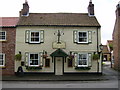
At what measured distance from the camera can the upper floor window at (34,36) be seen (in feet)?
71.0

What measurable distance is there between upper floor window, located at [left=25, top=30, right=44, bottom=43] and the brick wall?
153 cm

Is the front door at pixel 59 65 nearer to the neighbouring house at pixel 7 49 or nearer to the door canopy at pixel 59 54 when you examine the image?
the door canopy at pixel 59 54

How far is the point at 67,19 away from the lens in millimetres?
23234

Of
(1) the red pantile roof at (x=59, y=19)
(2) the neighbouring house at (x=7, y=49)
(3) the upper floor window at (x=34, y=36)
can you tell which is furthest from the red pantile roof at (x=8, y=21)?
(3) the upper floor window at (x=34, y=36)

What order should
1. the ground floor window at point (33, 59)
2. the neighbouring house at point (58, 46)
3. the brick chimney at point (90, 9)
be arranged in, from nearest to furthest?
the neighbouring house at point (58, 46) → the ground floor window at point (33, 59) → the brick chimney at point (90, 9)

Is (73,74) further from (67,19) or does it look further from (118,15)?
(118,15)

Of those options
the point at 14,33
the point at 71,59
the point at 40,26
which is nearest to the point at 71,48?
the point at 71,59

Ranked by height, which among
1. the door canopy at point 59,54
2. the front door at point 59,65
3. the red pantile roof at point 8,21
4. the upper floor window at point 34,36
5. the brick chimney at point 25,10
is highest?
the brick chimney at point 25,10

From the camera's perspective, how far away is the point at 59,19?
23188 mm

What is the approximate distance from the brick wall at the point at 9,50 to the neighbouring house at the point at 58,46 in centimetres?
48

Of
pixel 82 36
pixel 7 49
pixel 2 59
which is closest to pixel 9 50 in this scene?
pixel 7 49

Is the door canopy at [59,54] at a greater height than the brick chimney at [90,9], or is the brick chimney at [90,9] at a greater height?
the brick chimney at [90,9]

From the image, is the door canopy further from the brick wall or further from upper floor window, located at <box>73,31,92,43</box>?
the brick wall

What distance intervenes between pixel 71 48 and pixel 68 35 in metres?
1.46
